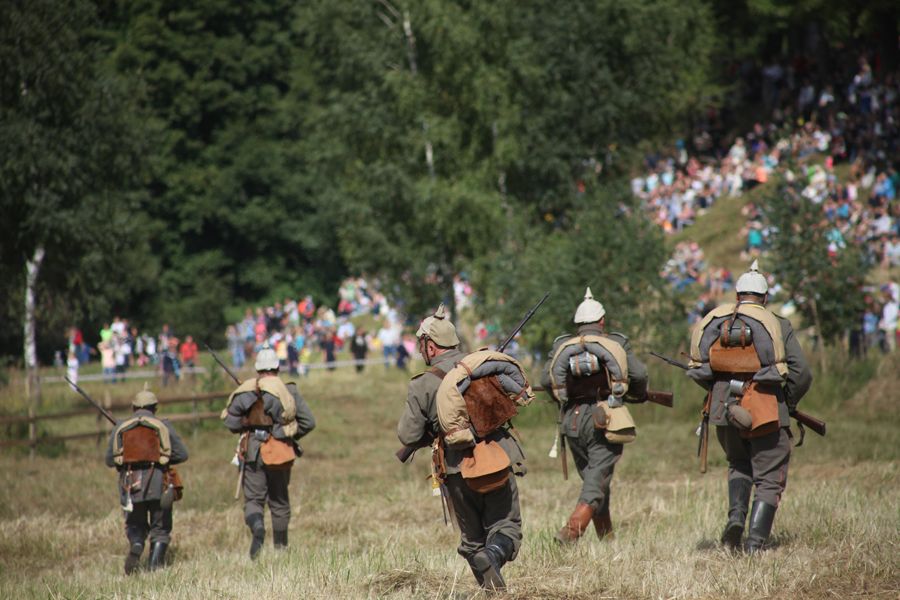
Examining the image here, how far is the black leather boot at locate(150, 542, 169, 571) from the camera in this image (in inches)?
533

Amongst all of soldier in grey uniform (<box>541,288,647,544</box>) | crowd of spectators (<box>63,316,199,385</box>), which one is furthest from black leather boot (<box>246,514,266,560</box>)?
crowd of spectators (<box>63,316,199,385</box>)

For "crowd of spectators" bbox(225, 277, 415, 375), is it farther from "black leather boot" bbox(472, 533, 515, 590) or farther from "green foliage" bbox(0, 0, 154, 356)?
"black leather boot" bbox(472, 533, 515, 590)

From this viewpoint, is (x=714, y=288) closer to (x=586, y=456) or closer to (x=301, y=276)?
(x=586, y=456)

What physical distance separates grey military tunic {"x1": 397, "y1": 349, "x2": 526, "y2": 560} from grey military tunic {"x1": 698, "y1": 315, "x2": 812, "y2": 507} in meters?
2.07

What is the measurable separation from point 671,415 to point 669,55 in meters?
16.7

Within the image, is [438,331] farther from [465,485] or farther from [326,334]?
[326,334]

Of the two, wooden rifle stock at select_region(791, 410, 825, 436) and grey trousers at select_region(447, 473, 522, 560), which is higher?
wooden rifle stock at select_region(791, 410, 825, 436)

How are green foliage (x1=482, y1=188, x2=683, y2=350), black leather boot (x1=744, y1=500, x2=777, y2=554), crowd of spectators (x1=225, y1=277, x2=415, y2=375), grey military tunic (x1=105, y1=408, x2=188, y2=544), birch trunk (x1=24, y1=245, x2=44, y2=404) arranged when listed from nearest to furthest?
black leather boot (x1=744, y1=500, x2=777, y2=554) < grey military tunic (x1=105, y1=408, x2=188, y2=544) < green foliage (x1=482, y1=188, x2=683, y2=350) < birch trunk (x1=24, y1=245, x2=44, y2=404) < crowd of spectators (x1=225, y1=277, x2=415, y2=375)

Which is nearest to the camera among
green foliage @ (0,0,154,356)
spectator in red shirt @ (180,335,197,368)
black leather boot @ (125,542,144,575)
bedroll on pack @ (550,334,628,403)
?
bedroll on pack @ (550,334,628,403)

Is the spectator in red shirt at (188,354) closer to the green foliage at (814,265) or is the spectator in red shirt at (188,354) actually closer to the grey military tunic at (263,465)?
the green foliage at (814,265)

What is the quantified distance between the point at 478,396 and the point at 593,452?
2.96 metres

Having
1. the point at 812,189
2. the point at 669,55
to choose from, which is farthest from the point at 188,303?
the point at 812,189

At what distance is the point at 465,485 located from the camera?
9445mm

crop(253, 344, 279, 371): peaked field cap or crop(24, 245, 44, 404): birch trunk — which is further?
crop(24, 245, 44, 404): birch trunk
